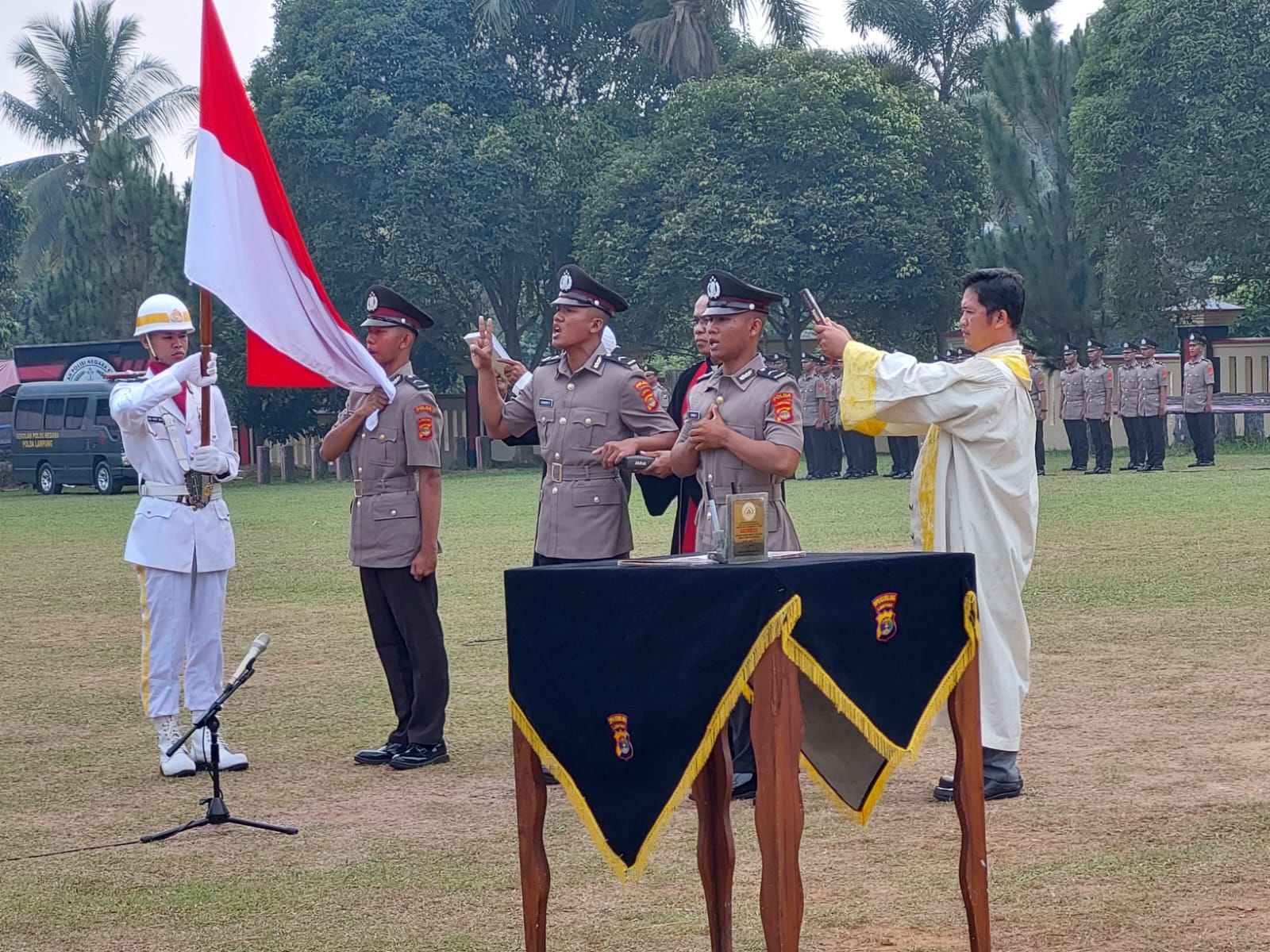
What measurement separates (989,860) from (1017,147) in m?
32.4

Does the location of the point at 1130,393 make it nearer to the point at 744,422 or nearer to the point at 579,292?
the point at 579,292

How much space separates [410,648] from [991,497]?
2622 millimetres

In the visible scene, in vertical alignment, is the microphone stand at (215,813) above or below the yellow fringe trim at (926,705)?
below

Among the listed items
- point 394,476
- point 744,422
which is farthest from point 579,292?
point 394,476

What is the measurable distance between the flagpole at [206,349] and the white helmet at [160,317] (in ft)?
1.25

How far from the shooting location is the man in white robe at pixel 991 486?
6.02 metres

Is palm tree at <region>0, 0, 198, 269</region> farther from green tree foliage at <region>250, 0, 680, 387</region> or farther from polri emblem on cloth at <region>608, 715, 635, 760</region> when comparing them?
polri emblem on cloth at <region>608, 715, 635, 760</region>

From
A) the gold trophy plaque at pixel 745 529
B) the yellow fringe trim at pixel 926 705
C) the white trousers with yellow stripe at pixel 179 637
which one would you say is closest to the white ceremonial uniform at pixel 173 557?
the white trousers with yellow stripe at pixel 179 637

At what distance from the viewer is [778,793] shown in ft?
12.5

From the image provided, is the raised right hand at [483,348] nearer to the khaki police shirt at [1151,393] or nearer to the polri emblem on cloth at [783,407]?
the polri emblem on cloth at [783,407]

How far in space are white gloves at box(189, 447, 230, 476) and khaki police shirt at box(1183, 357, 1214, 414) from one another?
73.0 feet

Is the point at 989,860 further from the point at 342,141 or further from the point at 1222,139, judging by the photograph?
the point at 342,141

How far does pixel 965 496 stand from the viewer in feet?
20.2

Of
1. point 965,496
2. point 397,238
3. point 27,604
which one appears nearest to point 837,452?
point 397,238
